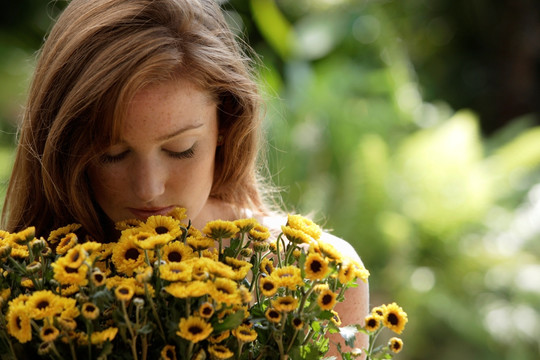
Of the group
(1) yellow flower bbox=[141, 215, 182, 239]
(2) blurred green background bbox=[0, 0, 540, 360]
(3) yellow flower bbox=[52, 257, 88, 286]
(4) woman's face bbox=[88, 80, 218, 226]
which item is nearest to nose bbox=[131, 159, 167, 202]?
(4) woman's face bbox=[88, 80, 218, 226]

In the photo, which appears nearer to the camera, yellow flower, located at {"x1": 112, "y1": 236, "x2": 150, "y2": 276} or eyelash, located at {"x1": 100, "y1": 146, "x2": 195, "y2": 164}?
yellow flower, located at {"x1": 112, "y1": 236, "x2": 150, "y2": 276}

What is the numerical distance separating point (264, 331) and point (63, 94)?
0.43 metres

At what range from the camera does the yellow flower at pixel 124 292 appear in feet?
1.78

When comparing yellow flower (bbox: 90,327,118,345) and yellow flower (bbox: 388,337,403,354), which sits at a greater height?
yellow flower (bbox: 388,337,403,354)

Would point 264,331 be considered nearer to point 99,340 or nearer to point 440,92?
point 99,340

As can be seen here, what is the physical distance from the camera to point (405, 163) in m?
3.75

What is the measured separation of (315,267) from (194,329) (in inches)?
4.6

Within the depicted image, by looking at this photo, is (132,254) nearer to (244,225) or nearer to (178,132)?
(244,225)

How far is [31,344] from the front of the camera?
61 cm

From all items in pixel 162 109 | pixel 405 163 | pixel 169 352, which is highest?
pixel 162 109

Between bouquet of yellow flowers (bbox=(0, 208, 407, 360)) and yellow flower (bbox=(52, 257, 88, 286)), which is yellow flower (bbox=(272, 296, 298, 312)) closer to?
bouquet of yellow flowers (bbox=(0, 208, 407, 360))

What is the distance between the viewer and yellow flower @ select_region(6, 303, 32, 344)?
556 mm

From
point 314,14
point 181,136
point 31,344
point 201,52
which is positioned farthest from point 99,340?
point 314,14

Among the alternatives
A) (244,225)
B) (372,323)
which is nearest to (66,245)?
(244,225)
